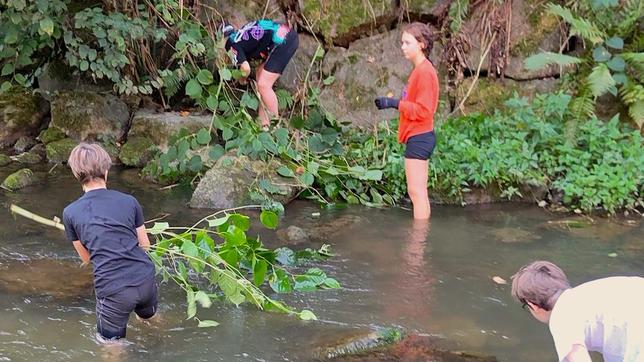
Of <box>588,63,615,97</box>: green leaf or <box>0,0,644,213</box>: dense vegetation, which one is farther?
<box>588,63,615,97</box>: green leaf

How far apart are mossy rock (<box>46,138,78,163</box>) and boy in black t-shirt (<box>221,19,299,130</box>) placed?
7.15ft

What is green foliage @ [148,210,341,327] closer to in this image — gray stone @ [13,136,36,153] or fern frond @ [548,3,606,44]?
gray stone @ [13,136,36,153]

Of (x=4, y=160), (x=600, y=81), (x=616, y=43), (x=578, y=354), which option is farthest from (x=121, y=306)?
(x=616, y=43)

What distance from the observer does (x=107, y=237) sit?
3936 mm

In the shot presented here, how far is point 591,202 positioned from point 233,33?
4.11m

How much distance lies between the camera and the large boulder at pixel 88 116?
862 cm

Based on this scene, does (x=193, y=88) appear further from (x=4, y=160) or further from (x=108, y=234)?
(x=108, y=234)

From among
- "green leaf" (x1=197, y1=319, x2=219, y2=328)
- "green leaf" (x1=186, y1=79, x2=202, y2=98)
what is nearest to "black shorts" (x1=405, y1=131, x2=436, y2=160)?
"green leaf" (x1=186, y1=79, x2=202, y2=98)

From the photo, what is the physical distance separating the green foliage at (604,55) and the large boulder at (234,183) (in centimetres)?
301

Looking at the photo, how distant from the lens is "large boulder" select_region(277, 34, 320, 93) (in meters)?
9.02

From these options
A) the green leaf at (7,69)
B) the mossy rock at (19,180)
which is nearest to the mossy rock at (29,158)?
the mossy rock at (19,180)

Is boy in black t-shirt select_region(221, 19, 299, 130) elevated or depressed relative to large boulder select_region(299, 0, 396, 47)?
depressed

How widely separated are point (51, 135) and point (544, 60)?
5639 millimetres

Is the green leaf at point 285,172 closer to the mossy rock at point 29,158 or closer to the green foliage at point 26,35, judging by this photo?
Result: the green foliage at point 26,35
